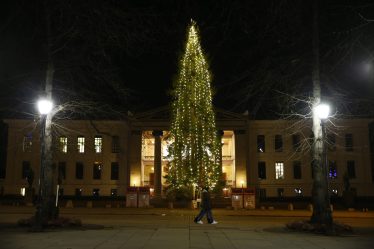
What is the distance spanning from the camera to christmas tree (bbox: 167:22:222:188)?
41.4 m

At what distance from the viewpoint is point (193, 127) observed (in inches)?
1661

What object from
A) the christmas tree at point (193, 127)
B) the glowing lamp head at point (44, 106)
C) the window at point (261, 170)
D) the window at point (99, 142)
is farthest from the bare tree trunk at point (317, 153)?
the window at point (99, 142)

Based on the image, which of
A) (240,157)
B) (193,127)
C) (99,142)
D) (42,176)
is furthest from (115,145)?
(42,176)

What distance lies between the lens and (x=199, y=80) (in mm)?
41719

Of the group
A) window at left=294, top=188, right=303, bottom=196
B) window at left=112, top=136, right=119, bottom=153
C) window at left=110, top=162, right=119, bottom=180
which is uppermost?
window at left=112, top=136, right=119, bottom=153

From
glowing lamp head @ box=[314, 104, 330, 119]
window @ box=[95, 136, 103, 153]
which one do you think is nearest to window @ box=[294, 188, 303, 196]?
window @ box=[95, 136, 103, 153]

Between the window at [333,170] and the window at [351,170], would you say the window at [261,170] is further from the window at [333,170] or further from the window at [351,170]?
the window at [351,170]

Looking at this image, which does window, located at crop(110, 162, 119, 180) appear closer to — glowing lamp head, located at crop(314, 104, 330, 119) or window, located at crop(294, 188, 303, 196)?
window, located at crop(294, 188, 303, 196)

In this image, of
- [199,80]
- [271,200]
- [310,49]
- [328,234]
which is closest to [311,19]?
[310,49]

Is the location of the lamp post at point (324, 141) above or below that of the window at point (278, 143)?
below

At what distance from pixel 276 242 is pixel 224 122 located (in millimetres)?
47930

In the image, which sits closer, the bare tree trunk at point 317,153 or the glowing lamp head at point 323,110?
the glowing lamp head at point 323,110

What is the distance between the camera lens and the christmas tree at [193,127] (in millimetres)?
41406

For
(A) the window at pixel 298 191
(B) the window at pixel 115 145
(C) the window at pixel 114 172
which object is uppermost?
(B) the window at pixel 115 145
